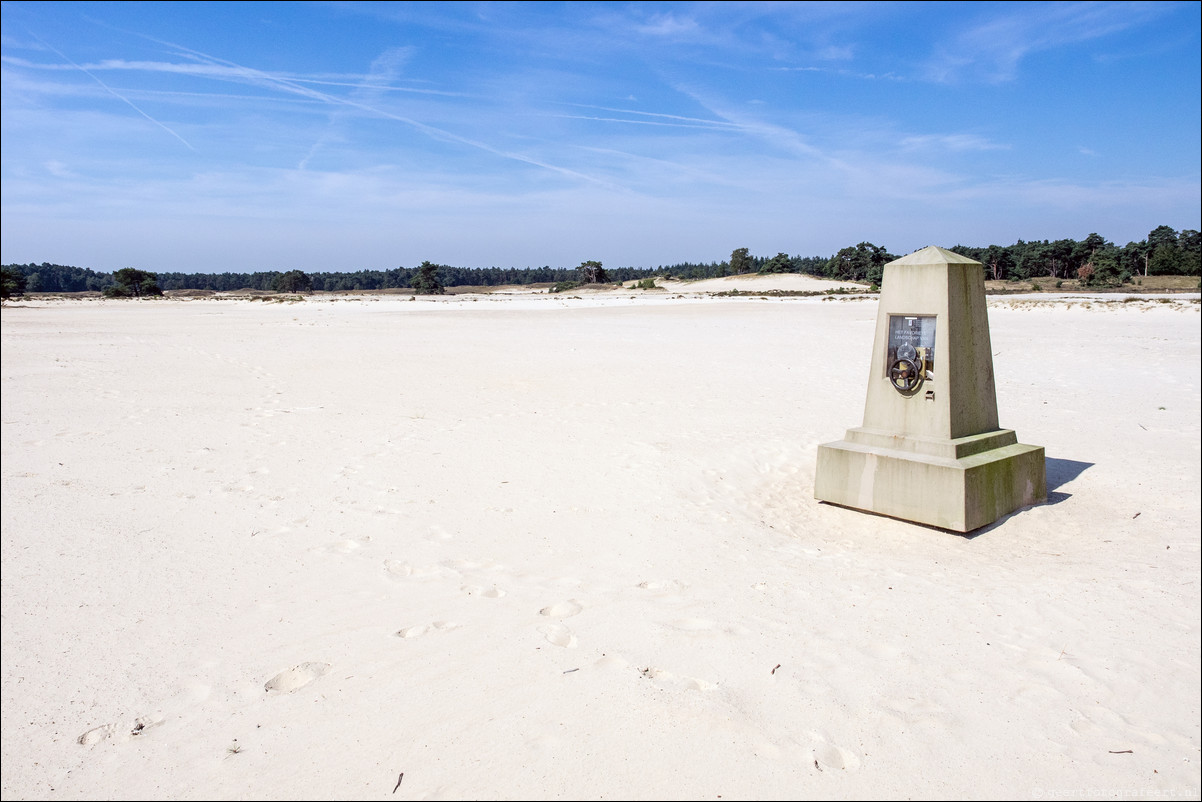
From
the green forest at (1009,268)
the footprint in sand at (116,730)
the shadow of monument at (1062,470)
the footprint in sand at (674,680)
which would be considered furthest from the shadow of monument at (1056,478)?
the green forest at (1009,268)

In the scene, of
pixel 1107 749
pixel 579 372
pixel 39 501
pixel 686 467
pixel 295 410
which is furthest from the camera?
pixel 579 372

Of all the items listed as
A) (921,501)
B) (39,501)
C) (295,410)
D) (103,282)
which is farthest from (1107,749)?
(103,282)

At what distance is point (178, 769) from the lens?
2559 millimetres

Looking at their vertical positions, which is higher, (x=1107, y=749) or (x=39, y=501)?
(x=39, y=501)

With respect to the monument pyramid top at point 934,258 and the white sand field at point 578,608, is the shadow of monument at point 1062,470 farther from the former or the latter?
the monument pyramid top at point 934,258

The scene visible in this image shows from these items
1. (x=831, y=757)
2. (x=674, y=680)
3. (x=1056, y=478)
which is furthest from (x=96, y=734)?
(x=1056, y=478)

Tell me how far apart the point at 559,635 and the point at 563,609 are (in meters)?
0.32

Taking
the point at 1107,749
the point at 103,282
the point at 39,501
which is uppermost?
the point at 103,282

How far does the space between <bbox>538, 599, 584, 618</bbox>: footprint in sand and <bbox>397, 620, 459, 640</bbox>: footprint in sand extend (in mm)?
478

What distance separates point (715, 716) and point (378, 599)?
198cm

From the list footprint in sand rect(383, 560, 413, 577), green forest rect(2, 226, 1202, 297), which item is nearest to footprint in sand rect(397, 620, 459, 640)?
footprint in sand rect(383, 560, 413, 577)

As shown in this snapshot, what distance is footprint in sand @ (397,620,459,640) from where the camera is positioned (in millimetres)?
3590

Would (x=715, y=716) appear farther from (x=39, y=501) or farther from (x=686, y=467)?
(x=39, y=501)

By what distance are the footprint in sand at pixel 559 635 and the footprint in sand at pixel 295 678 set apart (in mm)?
1010
